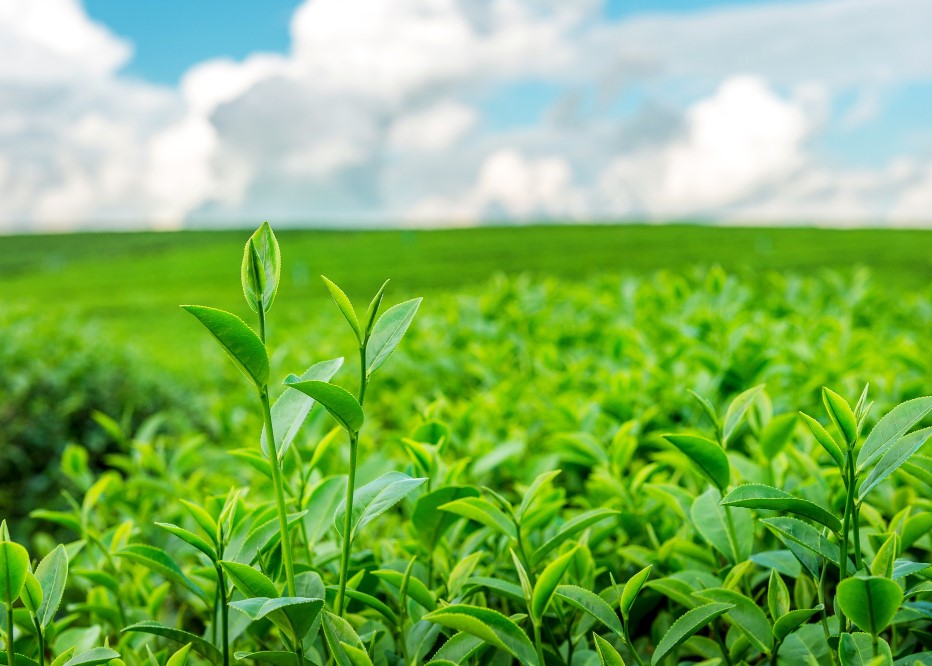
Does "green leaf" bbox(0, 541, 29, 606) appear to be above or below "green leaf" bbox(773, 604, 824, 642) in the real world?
above

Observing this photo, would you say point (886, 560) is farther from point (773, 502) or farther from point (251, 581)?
point (251, 581)

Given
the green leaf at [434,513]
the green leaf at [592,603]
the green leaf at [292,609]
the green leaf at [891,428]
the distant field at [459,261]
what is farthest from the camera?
the distant field at [459,261]

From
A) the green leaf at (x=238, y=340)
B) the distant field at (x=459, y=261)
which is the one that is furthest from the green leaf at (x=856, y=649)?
the distant field at (x=459, y=261)

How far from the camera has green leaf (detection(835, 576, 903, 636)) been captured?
2.62 feet

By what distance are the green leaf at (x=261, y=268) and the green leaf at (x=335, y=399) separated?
0.33 feet

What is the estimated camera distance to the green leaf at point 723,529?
3.81 ft

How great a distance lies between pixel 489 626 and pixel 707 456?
1.18 ft

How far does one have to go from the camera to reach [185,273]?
114 ft

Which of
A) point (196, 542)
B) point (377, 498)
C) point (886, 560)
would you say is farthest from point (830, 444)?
point (196, 542)

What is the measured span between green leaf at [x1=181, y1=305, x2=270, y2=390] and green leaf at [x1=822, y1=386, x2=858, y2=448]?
641 mm

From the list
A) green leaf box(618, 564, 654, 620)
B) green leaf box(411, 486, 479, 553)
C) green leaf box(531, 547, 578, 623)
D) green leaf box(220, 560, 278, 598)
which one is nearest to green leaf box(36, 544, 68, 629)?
green leaf box(220, 560, 278, 598)

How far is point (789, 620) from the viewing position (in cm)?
95

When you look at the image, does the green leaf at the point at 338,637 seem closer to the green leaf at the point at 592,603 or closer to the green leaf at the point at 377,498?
the green leaf at the point at 377,498

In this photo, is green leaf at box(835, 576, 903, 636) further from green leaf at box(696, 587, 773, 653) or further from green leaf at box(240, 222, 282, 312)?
green leaf at box(240, 222, 282, 312)
